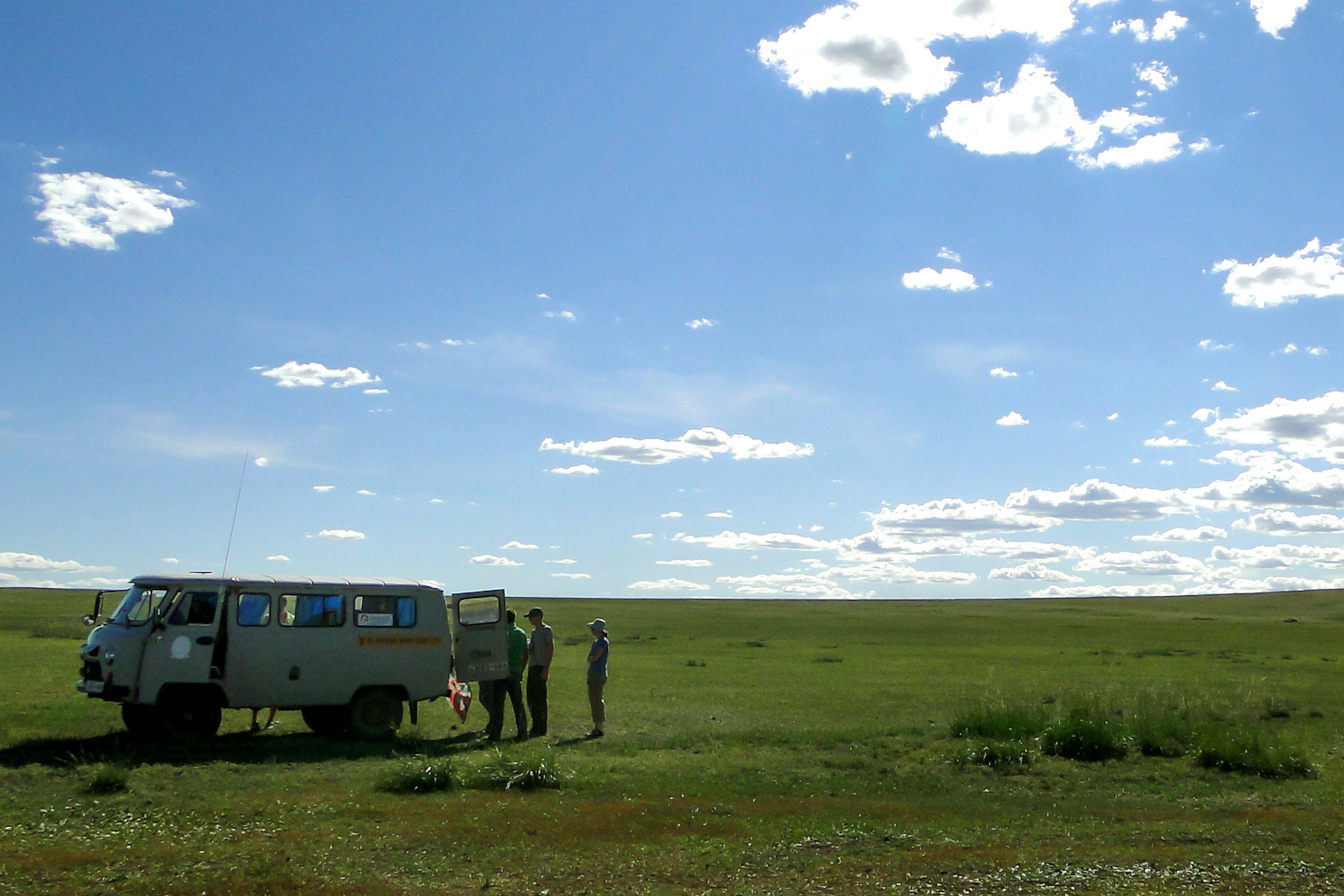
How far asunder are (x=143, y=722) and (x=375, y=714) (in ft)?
11.8

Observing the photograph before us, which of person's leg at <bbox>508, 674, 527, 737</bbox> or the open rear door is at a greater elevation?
the open rear door

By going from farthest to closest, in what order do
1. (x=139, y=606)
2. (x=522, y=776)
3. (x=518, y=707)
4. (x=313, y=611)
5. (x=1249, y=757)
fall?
(x=518, y=707)
(x=313, y=611)
(x=139, y=606)
(x=1249, y=757)
(x=522, y=776)

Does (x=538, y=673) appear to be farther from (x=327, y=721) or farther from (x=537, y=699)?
(x=327, y=721)

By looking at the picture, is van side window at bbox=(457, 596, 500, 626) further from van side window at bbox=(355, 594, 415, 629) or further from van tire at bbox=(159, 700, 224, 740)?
van tire at bbox=(159, 700, 224, 740)

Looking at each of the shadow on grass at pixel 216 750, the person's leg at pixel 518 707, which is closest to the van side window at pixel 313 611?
the shadow on grass at pixel 216 750

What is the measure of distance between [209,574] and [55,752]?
3322 mm

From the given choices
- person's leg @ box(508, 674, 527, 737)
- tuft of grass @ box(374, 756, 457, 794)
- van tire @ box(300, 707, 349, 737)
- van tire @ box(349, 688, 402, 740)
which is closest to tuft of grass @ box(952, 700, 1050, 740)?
person's leg @ box(508, 674, 527, 737)

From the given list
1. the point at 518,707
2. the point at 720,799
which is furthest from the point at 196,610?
the point at 720,799

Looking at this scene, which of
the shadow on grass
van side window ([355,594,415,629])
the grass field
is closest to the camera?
the grass field

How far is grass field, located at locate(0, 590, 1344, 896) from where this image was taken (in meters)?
9.33

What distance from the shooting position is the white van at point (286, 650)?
640 inches

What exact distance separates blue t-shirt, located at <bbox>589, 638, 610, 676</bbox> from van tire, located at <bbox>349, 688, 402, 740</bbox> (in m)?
3.41

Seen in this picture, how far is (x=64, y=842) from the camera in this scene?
33.3 feet

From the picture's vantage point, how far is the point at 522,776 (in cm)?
1358
